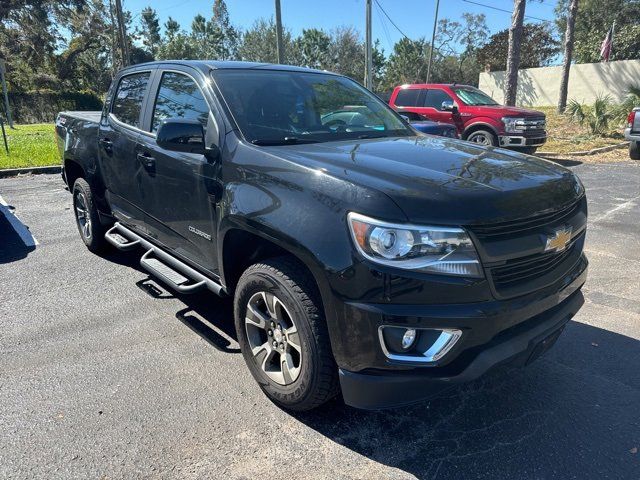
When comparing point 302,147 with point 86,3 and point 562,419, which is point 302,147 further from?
point 86,3

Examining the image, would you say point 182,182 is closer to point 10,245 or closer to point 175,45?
point 10,245

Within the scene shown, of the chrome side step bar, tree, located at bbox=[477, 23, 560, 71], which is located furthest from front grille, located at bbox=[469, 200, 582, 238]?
tree, located at bbox=[477, 23, 560, 71]

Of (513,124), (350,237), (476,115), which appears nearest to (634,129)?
(513,124)

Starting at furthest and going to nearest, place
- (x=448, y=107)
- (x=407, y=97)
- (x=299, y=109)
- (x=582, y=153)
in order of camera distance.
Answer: (x=582, y=153), (x=407, y=97), (x=448, y=107), (x=299, y=109)

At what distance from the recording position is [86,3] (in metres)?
39.1

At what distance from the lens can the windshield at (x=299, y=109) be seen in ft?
10.2

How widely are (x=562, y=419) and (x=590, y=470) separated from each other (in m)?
0.39

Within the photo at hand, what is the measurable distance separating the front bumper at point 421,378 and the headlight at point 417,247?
1.34ft

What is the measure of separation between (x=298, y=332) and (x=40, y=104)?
3718 centimetres

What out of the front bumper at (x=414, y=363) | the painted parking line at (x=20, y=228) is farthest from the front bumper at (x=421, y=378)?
the painted parking line at (x=20, y=228)

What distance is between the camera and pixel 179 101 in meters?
3.58

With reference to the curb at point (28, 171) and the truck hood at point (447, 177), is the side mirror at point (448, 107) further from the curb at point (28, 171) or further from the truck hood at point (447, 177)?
the truck hood at point (447, 177)

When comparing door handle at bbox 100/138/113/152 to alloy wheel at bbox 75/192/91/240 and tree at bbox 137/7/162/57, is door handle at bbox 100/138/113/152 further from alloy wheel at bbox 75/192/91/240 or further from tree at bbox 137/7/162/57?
tree at bbox 137/7/162/57

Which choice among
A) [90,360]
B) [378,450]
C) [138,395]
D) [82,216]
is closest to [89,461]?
[138,395]
